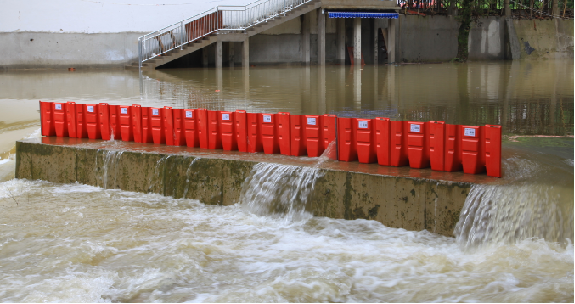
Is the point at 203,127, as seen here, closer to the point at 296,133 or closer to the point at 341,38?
the point at 296,133

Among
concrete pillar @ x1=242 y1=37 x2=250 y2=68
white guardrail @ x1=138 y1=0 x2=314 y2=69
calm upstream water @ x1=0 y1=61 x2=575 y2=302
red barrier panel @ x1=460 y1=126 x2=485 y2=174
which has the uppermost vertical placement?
white guardrail @ x1=138 y1=0 x2=314 y2=69

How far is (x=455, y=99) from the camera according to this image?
1419 centimetres

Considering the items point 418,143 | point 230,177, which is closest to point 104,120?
point 230,177

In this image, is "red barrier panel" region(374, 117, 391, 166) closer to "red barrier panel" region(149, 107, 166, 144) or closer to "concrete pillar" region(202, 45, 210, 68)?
"red barrier panel" region(149, 107, 166, 144)

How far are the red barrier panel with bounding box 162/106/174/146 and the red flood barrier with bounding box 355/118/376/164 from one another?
3.43m

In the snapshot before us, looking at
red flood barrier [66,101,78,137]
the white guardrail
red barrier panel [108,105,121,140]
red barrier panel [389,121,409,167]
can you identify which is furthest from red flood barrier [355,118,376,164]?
the white guardrail

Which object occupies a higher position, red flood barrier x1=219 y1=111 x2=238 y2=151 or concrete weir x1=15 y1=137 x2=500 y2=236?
red flood barrier x1=219 y1=111 x2=238 y2=151

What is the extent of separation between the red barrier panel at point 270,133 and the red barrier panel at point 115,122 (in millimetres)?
3023

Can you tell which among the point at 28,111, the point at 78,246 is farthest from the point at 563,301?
the point at 28,111

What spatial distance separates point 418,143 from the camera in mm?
7605

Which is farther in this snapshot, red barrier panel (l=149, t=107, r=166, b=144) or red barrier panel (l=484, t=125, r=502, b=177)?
red barrier panel (l=149, t=107, r=166, b=144)

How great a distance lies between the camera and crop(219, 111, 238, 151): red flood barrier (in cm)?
934

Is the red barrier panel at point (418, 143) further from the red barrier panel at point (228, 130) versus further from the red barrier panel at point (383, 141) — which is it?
the red barrier panel at point (228, 130)

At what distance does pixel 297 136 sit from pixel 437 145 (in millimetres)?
2201
